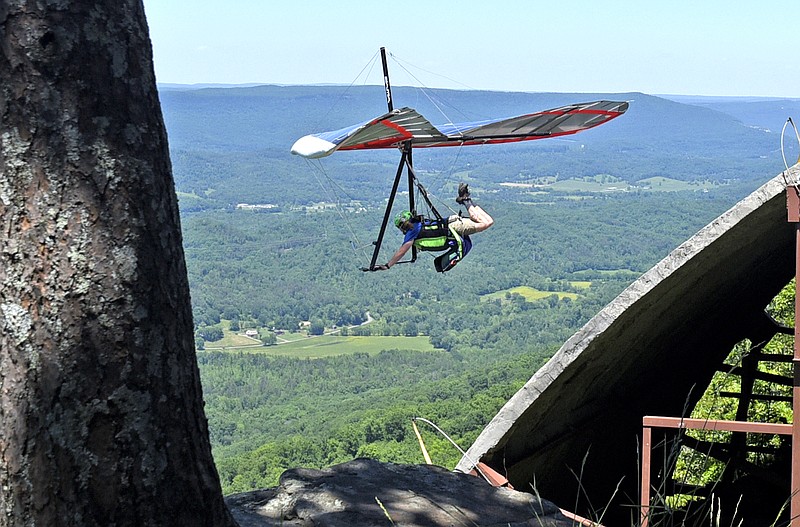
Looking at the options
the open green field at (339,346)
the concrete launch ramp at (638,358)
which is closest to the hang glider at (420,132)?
the concrete launch ramp at (638,358)

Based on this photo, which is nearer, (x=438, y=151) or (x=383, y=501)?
(x=383, y=501)

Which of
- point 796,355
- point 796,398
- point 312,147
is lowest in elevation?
point 796,398

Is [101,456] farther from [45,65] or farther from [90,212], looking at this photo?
[45,65]

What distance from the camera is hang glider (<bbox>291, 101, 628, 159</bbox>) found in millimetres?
4289

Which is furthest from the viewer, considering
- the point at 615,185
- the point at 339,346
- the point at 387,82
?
the point at 615,185

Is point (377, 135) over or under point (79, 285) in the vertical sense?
over

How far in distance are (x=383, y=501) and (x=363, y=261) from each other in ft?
174

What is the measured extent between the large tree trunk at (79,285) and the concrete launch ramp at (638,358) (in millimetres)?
1171

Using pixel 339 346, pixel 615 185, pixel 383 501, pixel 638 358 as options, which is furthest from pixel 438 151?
pixel 383 501

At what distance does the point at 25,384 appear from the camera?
6.07 feet

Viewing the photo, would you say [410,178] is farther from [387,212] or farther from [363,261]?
[363,261]

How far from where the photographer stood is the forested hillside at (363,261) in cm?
5828

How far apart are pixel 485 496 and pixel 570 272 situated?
3472 inches

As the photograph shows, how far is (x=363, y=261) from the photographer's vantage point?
5575 centimetres
